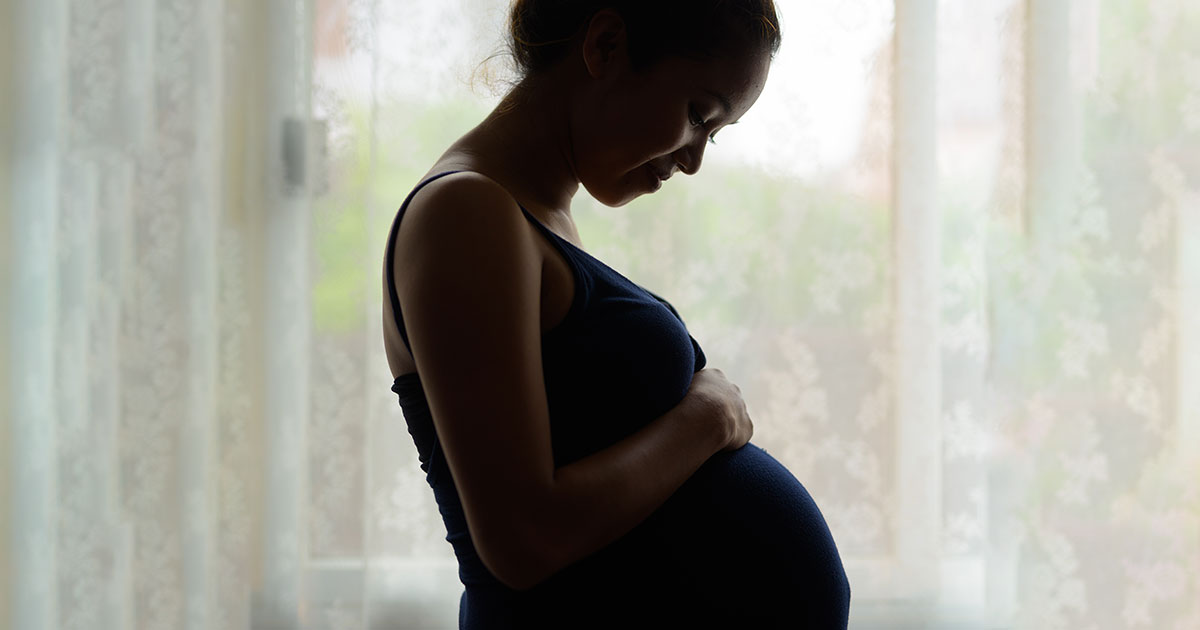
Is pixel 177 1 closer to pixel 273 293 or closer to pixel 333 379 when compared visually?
pixel 273 293

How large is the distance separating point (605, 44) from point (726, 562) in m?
0.43

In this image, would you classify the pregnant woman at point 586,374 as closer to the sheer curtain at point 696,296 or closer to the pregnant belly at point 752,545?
the pregnant belly at point 752,545

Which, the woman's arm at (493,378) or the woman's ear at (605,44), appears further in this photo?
the woman's ear at (605,44)

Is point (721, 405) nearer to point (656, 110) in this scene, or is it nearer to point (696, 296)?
point (656, 110)

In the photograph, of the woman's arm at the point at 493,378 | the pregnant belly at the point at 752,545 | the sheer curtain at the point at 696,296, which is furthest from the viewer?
the sheer curtain at the point at 696,296

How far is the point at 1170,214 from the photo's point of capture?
58.9 inches

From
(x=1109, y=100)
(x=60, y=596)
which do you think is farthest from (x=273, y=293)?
(x=1109, y=100)

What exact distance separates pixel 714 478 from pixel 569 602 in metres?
0.16

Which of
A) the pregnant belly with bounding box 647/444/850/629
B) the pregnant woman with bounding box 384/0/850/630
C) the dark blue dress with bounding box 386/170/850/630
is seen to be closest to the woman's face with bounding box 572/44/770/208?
the pregnant woman with bounding box 384/0/850/630

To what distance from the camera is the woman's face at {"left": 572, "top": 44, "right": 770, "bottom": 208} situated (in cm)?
74

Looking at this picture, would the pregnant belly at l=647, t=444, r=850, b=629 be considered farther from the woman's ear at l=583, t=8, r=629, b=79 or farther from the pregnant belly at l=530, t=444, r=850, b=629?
the woman's ear at l=583, t=8, r=629, b=79

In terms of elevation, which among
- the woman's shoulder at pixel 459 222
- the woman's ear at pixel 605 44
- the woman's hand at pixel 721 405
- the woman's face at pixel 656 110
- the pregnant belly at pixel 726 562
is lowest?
the pregnant belly at pixel 726 562

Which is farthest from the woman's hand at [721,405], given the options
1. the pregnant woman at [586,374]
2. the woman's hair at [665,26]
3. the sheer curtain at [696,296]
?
the sheer curtain at [696,296]

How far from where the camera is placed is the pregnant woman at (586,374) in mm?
589
